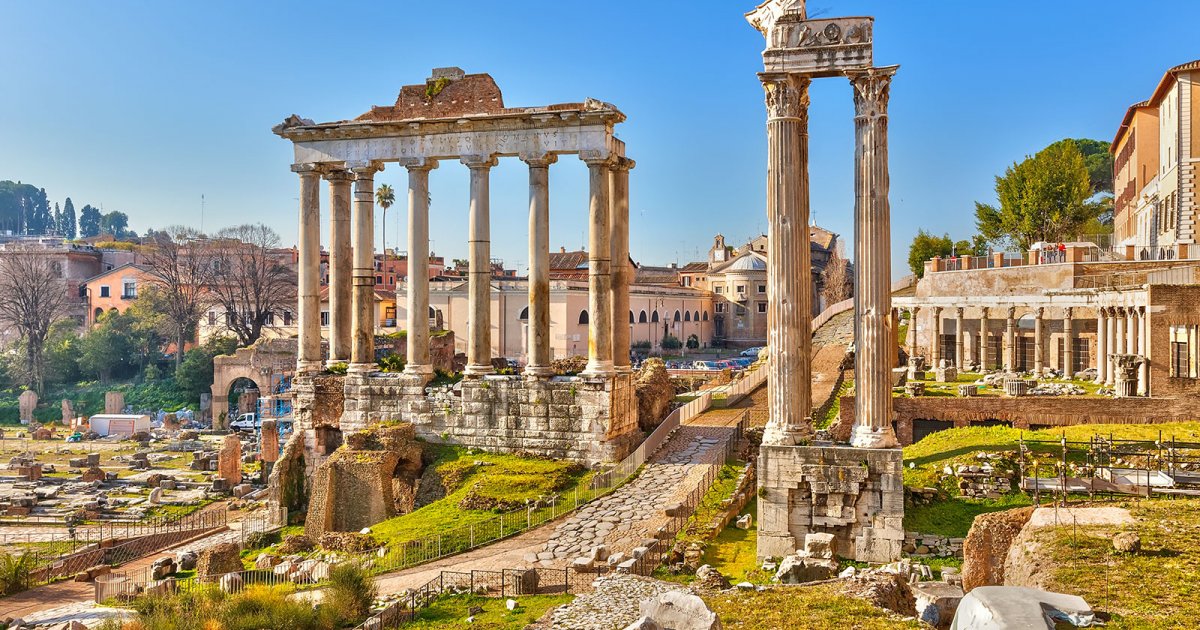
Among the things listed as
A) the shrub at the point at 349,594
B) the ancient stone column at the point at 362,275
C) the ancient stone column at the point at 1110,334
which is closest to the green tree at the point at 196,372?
the ancient stone column at the point at 362,275

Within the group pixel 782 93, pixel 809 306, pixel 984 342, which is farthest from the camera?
pixel 984 342

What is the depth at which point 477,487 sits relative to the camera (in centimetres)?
2195

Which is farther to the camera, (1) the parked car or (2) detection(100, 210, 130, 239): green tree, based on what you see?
(2) detection(100, 210, 130, 239): green tree

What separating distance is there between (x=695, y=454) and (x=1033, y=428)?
899 centimetres

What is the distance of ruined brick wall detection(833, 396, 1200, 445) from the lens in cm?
2473

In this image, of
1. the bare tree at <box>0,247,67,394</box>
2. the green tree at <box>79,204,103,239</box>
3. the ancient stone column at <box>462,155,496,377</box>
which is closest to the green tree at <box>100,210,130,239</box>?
the green tree at <box>79,204,103,239</box>

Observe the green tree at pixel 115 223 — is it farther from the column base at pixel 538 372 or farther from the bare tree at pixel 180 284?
the column base at pixel 538 372

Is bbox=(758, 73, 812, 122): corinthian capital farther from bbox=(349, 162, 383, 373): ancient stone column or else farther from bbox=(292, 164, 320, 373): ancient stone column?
bbox=(292, 164, 320, 373): ancient stone column

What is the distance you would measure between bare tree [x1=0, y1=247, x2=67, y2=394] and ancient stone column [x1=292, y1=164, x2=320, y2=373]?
41.0m

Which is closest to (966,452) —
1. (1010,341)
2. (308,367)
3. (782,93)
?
(782,93)

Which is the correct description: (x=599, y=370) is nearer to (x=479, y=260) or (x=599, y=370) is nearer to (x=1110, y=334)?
(x=479, y=260)

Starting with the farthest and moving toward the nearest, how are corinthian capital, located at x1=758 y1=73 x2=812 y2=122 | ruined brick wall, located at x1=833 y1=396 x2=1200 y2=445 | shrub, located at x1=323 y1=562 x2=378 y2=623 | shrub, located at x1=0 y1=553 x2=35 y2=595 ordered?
ruined brick wall, located at x1=833 y1=396 x2=1200 y2=445 < shrub, located at x1=0 y1=553 x2=35 y2=595 < corinthian capital, located at x1=758 y1=73 x2=812 y2=122 < shrub, located at x1=323 y1=562 x2=378 y2=623

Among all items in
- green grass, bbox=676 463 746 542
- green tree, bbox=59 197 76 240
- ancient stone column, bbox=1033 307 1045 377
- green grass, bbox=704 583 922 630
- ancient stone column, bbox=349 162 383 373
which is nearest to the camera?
green grass, bbox=704 583 922 630

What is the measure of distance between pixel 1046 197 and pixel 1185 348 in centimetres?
2443
